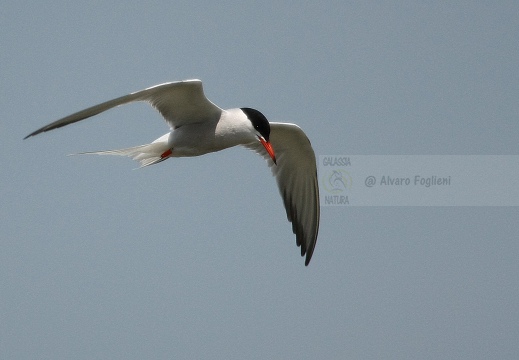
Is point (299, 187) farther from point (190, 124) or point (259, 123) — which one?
point (190, 124)

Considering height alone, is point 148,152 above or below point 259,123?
below

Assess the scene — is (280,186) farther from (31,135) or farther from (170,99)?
(31,135)

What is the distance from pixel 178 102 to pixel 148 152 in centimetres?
76

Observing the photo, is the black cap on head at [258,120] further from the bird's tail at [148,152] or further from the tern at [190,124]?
the bird's tail at [148,152]

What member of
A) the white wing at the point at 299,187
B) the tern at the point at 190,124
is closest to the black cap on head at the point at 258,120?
the tern at the point at 190,124

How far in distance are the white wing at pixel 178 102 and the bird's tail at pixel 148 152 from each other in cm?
26

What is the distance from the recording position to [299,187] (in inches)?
396

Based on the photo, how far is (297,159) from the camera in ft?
32.5

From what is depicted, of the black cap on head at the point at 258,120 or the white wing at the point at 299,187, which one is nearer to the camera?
the black cap on head at the point at 258,120

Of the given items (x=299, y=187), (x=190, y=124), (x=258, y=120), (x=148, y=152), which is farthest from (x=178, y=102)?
(x=299, y=187)

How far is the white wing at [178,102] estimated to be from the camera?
7408 mm

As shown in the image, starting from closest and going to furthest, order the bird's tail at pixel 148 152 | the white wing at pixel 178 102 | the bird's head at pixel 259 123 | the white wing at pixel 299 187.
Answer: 1. the white wing at pixel 178 102
2. the bird's head at pixel 259 123
3. the bird's tail at pixel 148 152
4. the white wing at pixel 299 187

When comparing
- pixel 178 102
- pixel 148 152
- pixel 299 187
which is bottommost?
pixel 148 152

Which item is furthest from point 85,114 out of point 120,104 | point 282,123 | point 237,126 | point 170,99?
point 282,123
